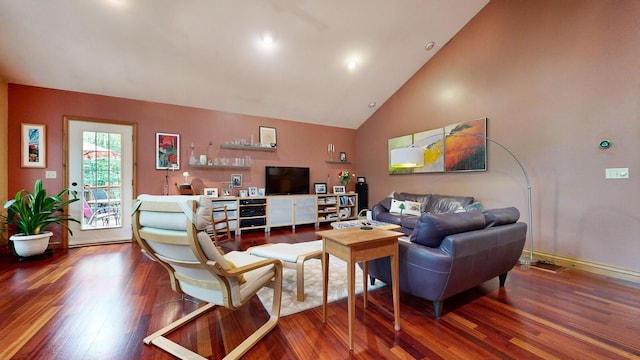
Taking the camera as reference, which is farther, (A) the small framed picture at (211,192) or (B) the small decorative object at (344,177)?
(B) the small decorative object at (344,177)

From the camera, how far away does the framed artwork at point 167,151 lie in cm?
471

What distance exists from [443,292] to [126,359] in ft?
7.15

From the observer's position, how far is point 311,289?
8.34 ft

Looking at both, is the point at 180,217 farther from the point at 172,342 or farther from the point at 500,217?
the point at 500,217

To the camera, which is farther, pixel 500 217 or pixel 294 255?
pixel 294 255

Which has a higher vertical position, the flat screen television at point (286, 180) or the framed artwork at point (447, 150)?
the framed artwork at point (447, 150)

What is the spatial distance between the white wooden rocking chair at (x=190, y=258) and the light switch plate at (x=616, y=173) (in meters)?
3.93

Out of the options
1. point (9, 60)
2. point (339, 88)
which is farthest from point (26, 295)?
point (339, 88)

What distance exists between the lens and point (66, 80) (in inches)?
155

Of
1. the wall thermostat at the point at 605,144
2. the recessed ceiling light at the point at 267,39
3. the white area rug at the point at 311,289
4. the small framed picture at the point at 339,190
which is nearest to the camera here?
the white area rug at the point at 311,289

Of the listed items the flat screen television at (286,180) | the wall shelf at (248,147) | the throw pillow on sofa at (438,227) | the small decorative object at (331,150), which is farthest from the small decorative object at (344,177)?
the throw pillow on sofa at (438,227)

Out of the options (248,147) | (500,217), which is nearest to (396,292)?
(500,217)

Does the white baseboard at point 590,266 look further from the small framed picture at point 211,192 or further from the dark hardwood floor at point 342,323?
the small framed picture at point 211,192

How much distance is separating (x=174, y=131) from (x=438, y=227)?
4.88m
